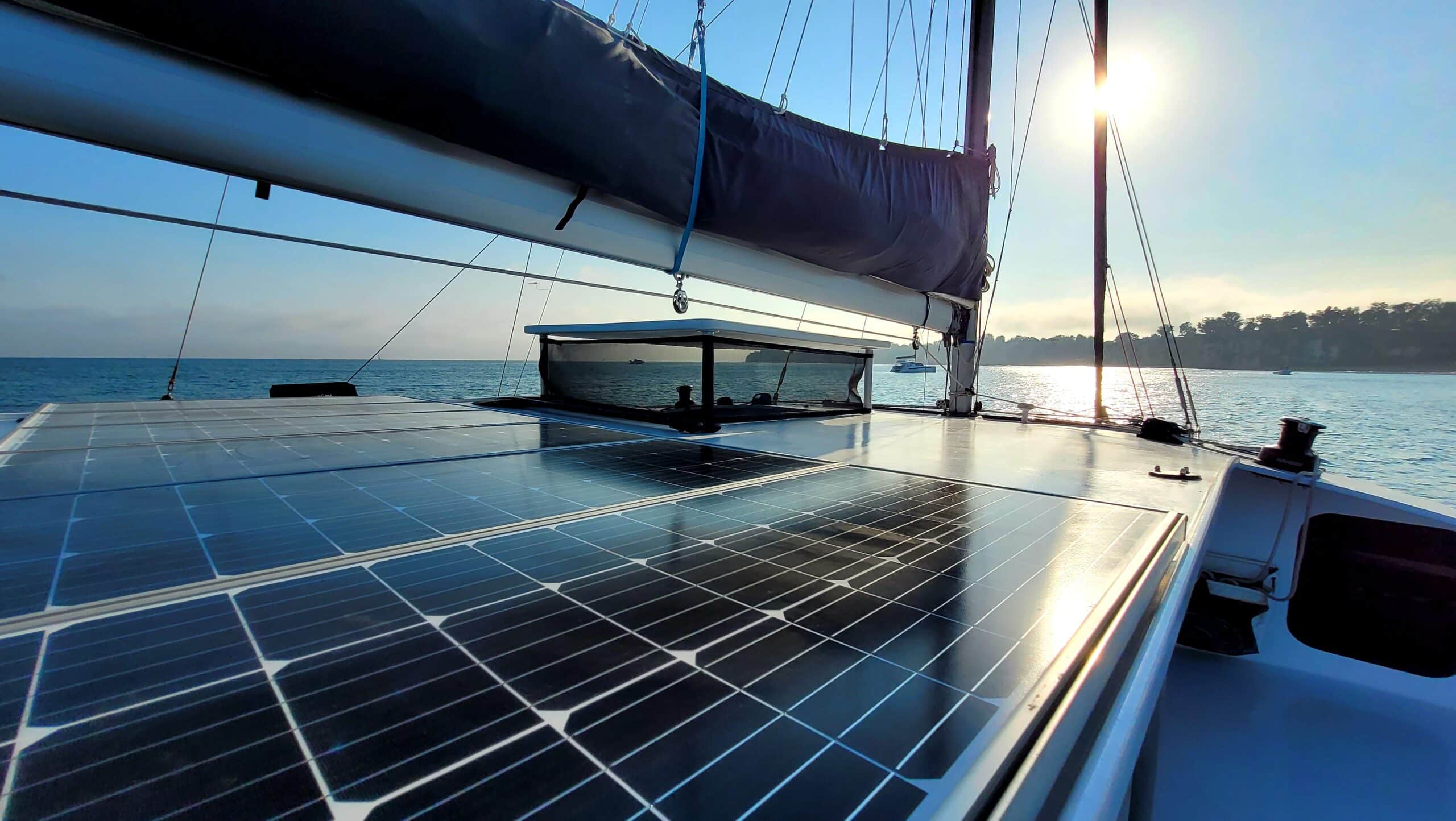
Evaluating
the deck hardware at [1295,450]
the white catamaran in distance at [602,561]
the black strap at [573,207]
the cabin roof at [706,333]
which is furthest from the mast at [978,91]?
the black strap at [573,207]

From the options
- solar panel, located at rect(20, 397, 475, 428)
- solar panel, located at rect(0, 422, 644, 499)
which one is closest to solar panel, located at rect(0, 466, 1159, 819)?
solar panel, located at rect(0, 422, 644, 499)

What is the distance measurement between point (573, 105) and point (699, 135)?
1.95 ft

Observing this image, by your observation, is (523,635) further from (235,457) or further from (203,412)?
(203,412)

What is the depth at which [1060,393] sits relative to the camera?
3638 cm

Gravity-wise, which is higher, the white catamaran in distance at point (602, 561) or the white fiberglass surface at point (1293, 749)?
the white catamaran in distance at point (602, 561)

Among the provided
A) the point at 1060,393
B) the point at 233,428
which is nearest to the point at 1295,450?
the point at 233,428

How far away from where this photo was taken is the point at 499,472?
2.64m

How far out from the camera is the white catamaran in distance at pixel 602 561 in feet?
2.54

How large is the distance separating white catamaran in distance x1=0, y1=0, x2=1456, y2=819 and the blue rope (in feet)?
0.10

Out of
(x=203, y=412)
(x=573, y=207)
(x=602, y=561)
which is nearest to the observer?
(x=602, y=561)

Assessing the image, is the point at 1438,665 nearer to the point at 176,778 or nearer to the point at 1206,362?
the point at 176,778

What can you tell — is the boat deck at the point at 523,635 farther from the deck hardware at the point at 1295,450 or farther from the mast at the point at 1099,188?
the mast at the point at 1099,188

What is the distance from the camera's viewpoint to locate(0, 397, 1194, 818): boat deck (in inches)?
28.3

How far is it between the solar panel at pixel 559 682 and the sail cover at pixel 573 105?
132 cm
